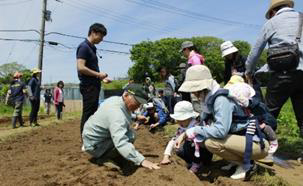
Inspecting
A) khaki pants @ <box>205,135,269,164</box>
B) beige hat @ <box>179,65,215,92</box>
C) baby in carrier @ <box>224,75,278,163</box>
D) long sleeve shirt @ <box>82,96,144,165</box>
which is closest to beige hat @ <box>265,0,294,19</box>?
baby in carrier @ <box>224,75,278,163</box>

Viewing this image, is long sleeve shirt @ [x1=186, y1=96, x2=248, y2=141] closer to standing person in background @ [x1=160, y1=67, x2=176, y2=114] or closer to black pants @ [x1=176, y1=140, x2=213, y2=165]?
black pants @ [x1=176, y1=140, x2=213, y2=165]

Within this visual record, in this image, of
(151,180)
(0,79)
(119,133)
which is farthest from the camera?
(0,79)

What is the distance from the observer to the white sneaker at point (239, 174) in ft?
12.0

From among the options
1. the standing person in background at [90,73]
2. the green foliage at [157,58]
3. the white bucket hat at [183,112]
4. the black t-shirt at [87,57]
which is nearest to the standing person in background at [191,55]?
the standing person in background at [90,73]

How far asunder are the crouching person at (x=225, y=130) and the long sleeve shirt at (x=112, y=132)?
0.54 metres

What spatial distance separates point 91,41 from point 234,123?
2464mm

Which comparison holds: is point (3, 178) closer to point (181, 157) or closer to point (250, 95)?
A: point (181, 157)

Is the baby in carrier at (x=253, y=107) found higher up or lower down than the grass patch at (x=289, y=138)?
higher up

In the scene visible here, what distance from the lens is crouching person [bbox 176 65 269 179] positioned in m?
3.47

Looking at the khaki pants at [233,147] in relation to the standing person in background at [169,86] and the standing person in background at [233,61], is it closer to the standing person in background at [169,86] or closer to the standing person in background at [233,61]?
the standing person in background at [233,61]

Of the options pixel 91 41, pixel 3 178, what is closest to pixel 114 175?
pixel 3 178

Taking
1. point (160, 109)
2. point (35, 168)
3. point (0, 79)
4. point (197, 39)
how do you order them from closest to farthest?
point (35, 168) < point (160, 109) < point (0, 79) < point (197, 39)

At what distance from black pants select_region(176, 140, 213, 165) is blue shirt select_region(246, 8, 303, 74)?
1.43 meters

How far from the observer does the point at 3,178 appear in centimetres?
426
